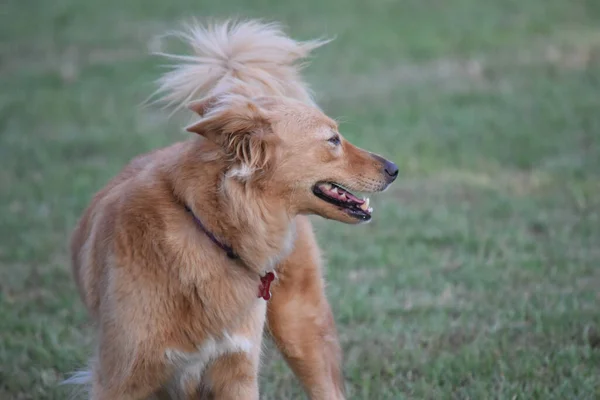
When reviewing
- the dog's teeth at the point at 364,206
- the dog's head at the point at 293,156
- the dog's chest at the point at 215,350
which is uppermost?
the dog's head at the point at 293,156

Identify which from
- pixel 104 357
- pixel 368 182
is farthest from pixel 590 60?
pixel 104 357

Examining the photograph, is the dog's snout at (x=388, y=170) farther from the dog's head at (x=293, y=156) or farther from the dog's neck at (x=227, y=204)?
the dog's neck at (x=227, y=204)

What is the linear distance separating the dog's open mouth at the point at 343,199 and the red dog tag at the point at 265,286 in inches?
17.7

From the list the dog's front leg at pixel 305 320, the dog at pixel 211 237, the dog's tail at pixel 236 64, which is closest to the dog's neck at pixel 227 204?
the dog at pixel 211 237

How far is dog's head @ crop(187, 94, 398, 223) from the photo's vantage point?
4.04 m

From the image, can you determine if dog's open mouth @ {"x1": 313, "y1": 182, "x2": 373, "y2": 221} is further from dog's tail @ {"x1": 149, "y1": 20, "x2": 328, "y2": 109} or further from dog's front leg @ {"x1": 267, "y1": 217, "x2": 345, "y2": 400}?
dog's tail @ {"x1": 149, "y1": 20, "x2": 328, "y2": 109}

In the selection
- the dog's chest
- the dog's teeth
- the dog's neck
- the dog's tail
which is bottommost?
the dog's chest

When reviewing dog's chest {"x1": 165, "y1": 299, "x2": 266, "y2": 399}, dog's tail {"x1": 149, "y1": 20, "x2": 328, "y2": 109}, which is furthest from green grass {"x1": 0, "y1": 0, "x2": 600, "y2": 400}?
Answer: dog's tail {"x1": 149, "y1": 20, "x2": 328, "y2": 109}

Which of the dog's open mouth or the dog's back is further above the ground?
the dog's open mouth

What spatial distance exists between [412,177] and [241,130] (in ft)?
17.4

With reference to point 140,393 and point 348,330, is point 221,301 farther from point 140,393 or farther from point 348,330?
point 348,330

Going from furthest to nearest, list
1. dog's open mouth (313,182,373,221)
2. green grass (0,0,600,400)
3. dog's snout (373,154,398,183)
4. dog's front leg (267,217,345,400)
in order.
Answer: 1. green grass (0,0,600,400)
2. dog's front leg (267,217,345,400)
3. dog's snout (373,154,398,183)
4. dog's open mouth (313,182,373,221)

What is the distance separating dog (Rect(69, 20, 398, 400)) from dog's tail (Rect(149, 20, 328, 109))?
1.06 feet

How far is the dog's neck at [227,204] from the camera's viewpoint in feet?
13.3
